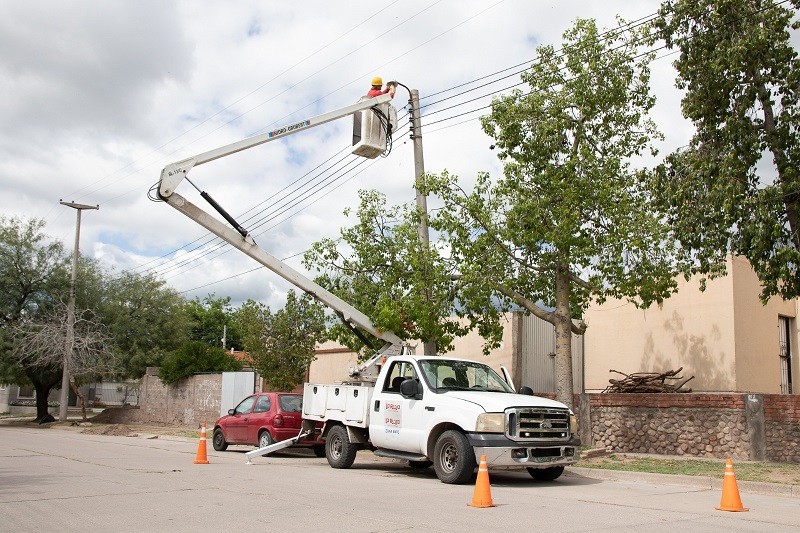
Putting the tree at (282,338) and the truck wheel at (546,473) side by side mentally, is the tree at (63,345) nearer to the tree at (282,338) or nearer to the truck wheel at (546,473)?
the tree at (282,338)


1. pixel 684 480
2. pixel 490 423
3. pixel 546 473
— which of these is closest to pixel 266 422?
pixel 546 473

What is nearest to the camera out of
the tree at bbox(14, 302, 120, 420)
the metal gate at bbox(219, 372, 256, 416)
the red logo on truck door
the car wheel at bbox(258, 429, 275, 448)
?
the red logo on truck door

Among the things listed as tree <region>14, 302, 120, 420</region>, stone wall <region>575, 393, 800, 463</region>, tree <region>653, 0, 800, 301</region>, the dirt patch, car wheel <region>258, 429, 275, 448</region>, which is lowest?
the dirt patch

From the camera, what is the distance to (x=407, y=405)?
13461 millimetres

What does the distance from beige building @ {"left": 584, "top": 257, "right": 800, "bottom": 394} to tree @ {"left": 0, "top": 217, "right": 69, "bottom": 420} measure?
23596mm

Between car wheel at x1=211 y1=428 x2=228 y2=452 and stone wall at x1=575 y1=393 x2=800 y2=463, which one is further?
car wheel at x1=211 y1=428 x2=228 y2=452

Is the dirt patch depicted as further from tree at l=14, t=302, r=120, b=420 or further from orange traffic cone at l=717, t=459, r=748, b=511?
orange traffic cone at l=717, t=459, r=748, b=511

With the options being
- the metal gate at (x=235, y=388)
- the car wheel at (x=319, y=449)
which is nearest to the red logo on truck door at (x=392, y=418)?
the car wheel at (x=319, y=449)

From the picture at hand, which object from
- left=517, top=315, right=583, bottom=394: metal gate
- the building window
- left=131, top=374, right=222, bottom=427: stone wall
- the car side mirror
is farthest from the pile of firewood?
left=131, top=374, right=222, bottom=427: stone wall

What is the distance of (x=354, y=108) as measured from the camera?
1678cm

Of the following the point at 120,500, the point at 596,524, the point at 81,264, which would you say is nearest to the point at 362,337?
the point at 120,500

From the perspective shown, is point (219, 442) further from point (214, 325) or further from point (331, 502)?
point (214, 325)

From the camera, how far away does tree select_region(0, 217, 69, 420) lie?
33.1 meters

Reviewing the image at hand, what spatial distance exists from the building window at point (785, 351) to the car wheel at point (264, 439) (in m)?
14.6
